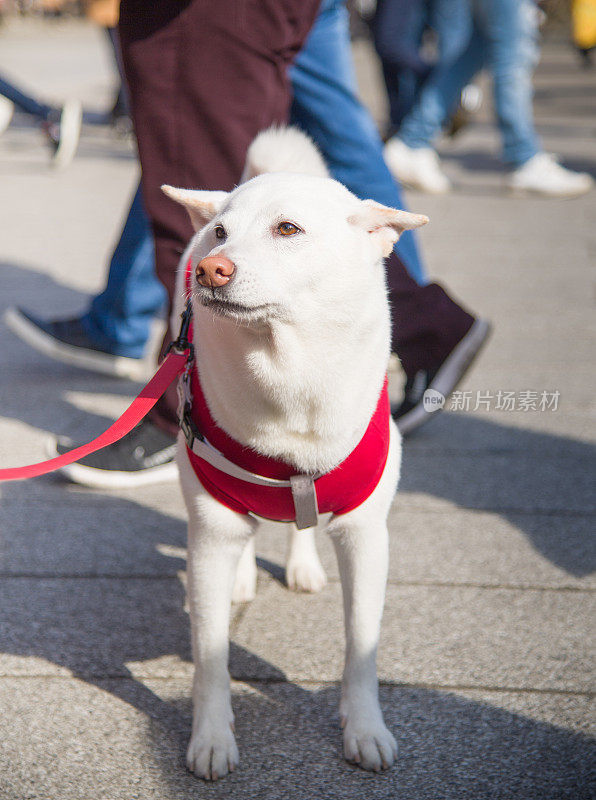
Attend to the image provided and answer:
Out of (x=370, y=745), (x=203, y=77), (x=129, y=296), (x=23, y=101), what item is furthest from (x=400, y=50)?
(x=370, y=745)

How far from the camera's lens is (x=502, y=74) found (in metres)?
7.18

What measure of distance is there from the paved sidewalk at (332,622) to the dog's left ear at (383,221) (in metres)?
1.11

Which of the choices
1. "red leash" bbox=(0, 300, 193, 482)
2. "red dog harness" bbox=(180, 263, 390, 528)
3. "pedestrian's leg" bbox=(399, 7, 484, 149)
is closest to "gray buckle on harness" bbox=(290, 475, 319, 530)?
"red dog harness" bbox=(180, 263, 390, 528)

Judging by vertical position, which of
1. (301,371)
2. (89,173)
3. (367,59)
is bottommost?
(367,59)

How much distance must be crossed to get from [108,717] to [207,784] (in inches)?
12.9

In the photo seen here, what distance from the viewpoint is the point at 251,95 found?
9.41ft

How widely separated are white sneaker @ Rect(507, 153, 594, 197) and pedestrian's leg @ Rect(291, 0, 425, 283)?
420cm

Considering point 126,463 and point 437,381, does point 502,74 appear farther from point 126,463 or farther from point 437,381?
point 126,463

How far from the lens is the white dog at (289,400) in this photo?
1.74 metres

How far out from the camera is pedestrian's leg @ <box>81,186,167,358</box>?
4.04m

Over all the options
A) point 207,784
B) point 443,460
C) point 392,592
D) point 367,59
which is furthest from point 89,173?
point 367,59

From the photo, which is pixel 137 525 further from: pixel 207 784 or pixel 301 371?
pixel 301 371

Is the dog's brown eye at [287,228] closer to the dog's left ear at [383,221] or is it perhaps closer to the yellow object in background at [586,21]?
the dog's left ear at [383,221]

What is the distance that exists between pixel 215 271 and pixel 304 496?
1.87 ft
